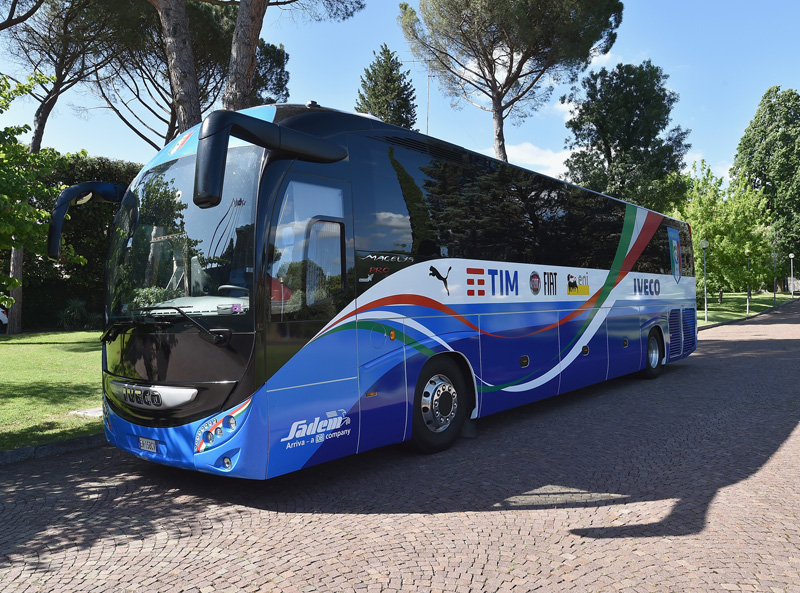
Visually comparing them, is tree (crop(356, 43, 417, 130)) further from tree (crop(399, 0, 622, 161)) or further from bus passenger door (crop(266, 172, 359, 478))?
bus passenger door (crop(266, 172, 359, 478))

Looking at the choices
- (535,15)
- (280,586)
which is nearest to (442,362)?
(280,586)

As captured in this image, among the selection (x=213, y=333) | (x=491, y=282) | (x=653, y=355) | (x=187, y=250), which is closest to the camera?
(x=213, y=333)

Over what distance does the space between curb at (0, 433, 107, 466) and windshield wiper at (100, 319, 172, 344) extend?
1.93 meters

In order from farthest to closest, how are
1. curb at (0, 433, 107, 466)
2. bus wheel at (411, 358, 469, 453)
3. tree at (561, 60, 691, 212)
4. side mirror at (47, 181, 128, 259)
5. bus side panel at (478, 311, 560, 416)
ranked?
1. tree at (561, 60, 691, 212)
2. bus side panel at (478, 311, 560, 416)
3. curb at (0, 433, 107, 466)
4. bus wheel at (411, 358, 469, 453)
5. side mirror at (47, 181, 128, 259)

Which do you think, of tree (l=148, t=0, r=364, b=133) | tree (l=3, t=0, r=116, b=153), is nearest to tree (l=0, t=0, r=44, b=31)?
tree (l=3, t=0, r=116, b=153)

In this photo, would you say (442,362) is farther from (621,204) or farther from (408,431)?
(621,204)

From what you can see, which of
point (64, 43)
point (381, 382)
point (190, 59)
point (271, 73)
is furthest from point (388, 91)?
point (381, 382)

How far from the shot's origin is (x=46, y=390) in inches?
404

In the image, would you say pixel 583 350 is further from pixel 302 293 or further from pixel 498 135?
pixel 498 135

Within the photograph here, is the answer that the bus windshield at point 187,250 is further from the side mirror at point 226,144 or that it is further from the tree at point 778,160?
the tree at point 778,160

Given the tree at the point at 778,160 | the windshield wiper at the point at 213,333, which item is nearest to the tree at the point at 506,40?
the windshield wiper at the point at 213,333

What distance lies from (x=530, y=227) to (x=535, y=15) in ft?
56.9

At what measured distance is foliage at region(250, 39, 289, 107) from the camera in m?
27.0

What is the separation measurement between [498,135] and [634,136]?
1174cm
